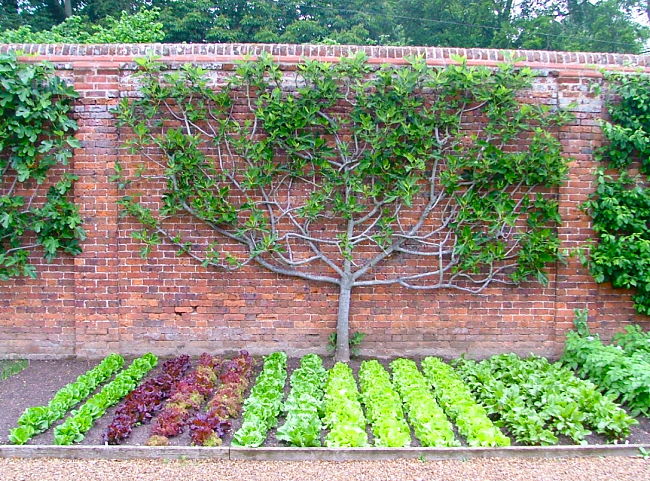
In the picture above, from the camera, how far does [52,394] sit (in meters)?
5.67

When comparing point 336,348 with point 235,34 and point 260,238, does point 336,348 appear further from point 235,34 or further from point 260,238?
point 235,34

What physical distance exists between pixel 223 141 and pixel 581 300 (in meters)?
4.68

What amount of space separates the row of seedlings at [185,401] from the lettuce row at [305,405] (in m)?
0.83

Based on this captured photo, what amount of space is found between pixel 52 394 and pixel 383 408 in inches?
131

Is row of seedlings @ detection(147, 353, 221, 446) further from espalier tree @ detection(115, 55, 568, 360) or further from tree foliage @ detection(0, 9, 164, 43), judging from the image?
tree foliage @ detection(0, 9, 164, 43)

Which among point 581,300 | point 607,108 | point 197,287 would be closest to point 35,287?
point 197,287

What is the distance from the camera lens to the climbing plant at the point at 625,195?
6453 mm

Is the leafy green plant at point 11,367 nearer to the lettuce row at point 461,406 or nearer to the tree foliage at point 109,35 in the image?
the lettuce row at point 461,406

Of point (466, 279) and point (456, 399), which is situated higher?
point (466, 279)

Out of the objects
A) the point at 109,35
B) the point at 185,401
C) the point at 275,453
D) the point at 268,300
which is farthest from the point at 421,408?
the point at 109,35

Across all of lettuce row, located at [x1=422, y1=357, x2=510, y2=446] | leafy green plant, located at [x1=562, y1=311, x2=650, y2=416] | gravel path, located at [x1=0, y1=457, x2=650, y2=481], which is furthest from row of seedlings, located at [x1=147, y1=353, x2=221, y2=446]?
leafy green plant, located at [x1=562, y1=311, x2=650, y2=416]

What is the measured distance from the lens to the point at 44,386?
5.92 m

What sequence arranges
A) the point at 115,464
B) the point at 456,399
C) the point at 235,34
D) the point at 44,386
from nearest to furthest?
the point at 115,464
the point at 456,399
the point at 44,386
the point at 235,34

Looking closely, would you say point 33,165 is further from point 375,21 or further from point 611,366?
point 375,21
